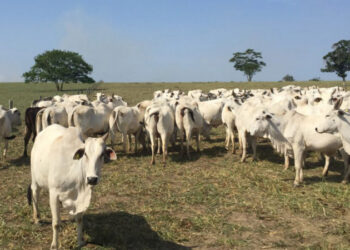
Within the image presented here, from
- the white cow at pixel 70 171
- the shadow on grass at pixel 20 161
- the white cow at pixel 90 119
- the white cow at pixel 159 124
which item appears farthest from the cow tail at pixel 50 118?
the white cow at pixel 70 171

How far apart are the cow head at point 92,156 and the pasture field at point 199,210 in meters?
1.47

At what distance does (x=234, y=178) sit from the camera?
29.2ft

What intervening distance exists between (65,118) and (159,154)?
3.83 meters

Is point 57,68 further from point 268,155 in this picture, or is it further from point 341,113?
point 341,113

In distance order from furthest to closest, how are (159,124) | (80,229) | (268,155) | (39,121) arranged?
(39,121), (268,155), (159,124), (80,229)

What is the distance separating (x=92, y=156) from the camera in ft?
15.7

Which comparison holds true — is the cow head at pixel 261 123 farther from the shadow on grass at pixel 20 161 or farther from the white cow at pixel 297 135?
the shadow on grass at pixel 20 161

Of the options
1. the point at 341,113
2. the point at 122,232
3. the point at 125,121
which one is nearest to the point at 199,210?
the point at 122,232

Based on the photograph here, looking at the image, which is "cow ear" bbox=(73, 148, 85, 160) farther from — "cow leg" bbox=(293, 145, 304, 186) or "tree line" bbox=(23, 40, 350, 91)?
"tree line" bbox=(23, 40, 350, 91)

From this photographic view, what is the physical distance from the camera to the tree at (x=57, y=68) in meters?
57.3

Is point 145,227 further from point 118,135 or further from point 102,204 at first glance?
point 118,135

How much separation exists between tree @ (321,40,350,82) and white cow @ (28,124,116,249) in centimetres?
5669

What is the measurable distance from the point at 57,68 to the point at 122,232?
56.6m

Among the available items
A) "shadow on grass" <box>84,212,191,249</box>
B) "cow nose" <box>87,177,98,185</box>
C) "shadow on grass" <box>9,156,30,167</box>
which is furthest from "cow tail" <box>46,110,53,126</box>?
"cow nose" <box>87,177,98,185</box>
